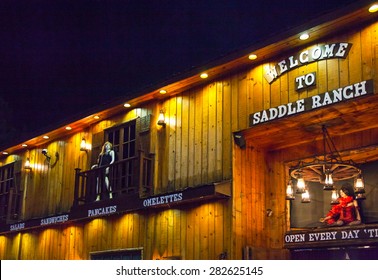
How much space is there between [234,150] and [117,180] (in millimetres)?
4468

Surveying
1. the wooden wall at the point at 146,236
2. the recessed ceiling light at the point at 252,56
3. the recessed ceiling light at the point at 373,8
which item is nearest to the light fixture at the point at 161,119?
the wooden wall at the point at 146,236

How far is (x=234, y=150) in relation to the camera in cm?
1238

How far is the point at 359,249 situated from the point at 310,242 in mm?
1444

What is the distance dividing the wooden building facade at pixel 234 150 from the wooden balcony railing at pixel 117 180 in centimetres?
4

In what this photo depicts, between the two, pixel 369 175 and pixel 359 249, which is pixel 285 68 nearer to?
pixel 369 175

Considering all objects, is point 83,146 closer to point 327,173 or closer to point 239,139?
point 239,139

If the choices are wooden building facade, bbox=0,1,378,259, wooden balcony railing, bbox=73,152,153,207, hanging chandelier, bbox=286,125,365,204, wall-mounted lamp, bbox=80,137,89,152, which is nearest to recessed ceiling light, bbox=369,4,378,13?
wooden building facade, bbox=0,1,378,259

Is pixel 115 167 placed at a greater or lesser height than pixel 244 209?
greater

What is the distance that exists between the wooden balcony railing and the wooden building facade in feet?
0.12

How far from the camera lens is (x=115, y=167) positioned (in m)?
15.7

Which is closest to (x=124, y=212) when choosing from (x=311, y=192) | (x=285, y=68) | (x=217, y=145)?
(x=217, y=145)

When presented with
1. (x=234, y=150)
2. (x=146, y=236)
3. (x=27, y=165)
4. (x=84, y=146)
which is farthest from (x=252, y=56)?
(x=27, y=165)

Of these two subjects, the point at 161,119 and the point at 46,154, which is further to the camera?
the point at 46,154

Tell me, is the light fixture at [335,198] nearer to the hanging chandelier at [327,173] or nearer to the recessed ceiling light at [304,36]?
the hanging chandelier at [327,173]
